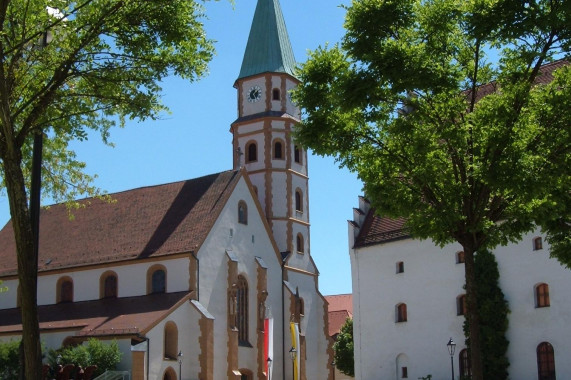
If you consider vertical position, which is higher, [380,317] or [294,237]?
[294,237]

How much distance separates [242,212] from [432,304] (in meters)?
13.7

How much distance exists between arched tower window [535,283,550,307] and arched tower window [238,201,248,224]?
1834 centimetres

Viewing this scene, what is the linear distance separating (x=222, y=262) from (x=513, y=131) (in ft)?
99.8

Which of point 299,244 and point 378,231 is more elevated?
point 299,244

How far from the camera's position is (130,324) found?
39.7m

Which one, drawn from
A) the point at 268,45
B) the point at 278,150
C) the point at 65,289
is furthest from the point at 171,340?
the point at 268,45

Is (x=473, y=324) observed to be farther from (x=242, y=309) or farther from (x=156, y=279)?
(x=242, y=309)

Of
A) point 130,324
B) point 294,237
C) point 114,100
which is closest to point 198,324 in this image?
point 130,324

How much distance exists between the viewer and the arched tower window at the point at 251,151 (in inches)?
2112

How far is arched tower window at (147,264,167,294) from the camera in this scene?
1745 inches

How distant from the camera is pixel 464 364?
3656 centimetres

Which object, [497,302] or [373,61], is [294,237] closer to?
[497,302]

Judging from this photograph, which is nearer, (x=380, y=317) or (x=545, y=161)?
(x=545, y=161)

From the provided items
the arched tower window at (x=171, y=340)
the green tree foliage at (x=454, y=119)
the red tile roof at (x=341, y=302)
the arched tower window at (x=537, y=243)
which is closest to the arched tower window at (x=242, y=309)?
the arched tower window at (x=171, y=340)
